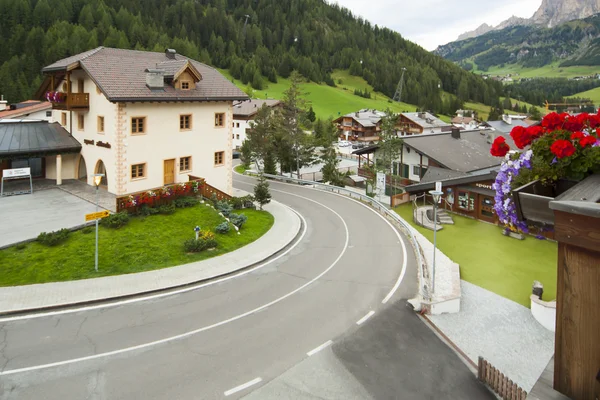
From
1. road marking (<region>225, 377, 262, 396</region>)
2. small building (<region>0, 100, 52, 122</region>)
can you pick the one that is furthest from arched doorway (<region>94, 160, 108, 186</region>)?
road marking (<region>225, 377, 262, 396</region>)

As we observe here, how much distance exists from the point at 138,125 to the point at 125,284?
44.4 feet

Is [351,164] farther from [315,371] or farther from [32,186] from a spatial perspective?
[315,371]

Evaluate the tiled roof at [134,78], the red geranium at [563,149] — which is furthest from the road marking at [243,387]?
the tiled roof at [134,78]

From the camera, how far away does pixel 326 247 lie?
2453 cm

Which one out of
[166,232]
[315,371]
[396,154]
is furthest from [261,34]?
[315,371]

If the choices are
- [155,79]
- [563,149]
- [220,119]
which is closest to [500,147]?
[563,149]

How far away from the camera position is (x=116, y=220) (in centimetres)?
2262

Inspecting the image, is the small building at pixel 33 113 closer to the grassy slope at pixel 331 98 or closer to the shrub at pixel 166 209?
the shrub at pixel 166 209

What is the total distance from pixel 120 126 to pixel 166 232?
8.10 meters

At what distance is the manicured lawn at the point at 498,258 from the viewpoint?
2012 centimetres

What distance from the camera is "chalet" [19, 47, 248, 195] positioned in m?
26.8

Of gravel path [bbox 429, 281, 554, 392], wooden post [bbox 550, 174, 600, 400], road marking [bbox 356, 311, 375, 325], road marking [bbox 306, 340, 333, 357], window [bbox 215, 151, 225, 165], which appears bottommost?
gravel path [bbox 429, 281, 554, 392]

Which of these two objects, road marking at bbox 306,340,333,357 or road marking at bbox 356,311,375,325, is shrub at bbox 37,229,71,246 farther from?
road marking at bbox 356,311,375,325

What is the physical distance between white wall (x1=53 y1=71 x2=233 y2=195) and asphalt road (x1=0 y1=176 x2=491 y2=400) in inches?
523
